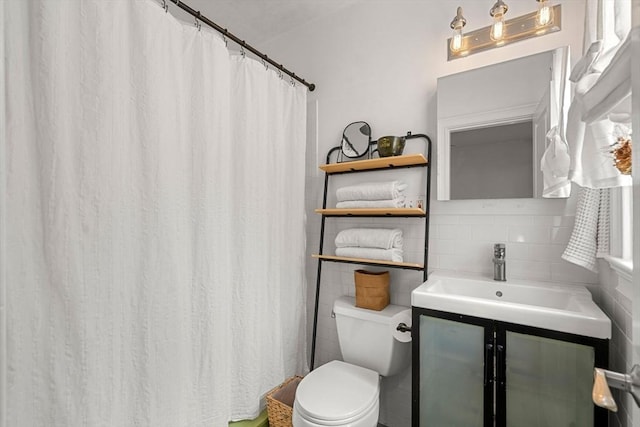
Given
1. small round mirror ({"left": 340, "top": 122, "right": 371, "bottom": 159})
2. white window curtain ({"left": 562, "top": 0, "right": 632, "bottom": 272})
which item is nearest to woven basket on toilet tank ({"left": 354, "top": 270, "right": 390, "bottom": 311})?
small round mirror ({"left": 340, "top": 122, "right": 371, "bottom": 159})

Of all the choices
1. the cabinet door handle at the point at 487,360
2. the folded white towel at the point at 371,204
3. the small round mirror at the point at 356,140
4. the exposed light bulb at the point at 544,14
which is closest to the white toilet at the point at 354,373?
the cabinet door handle at the point at 487,360

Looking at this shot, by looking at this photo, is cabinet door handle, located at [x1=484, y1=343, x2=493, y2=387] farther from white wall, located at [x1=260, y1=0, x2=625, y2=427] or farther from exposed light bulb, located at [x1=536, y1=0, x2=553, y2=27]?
exposed light bulb, located at [x1=536, y1=0, x2=553, y2=27]

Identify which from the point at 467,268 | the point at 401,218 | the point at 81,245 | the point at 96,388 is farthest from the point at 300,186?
the point at 96,388

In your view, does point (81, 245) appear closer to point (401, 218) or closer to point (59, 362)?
point (59, 362)

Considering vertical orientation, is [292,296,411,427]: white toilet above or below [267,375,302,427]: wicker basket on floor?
above

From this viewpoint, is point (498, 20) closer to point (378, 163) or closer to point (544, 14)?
point (544, 14)

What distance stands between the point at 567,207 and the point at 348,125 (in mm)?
1178

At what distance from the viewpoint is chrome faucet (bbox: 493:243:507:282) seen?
52.8 inches

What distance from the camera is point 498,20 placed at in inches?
54.3

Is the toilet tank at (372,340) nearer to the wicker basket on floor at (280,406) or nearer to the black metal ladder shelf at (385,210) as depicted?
the black metal ladder shelf at (385,210)

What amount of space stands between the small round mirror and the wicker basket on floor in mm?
1404

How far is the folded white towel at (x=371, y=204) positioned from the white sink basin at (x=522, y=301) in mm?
402

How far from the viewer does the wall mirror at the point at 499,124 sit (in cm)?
130

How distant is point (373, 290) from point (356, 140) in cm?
89
